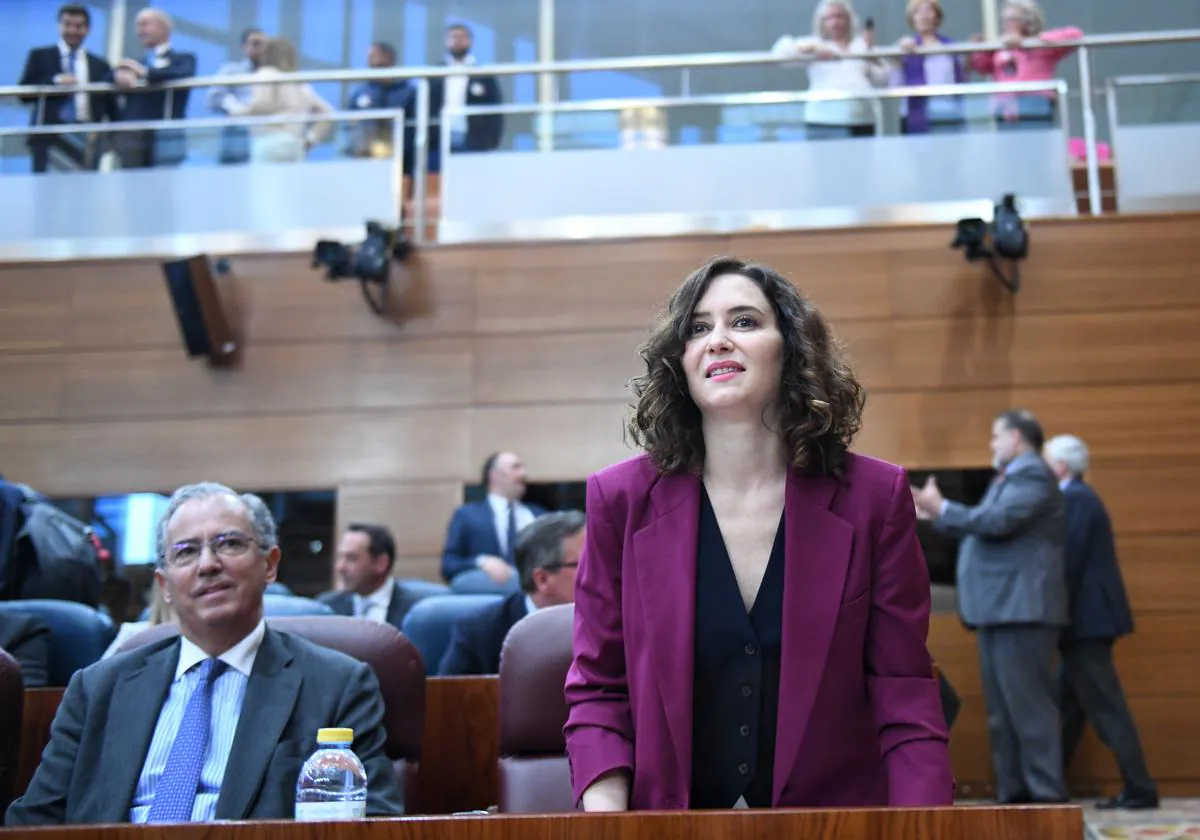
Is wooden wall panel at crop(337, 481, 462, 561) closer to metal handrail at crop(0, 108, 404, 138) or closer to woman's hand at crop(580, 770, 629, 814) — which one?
metal handrail at crop(0, 108, 404, 138)

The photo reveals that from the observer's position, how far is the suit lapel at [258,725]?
2.03m

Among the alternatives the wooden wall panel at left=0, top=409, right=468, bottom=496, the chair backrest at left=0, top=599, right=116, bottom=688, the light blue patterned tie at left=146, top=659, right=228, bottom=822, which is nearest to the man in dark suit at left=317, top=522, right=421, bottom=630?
the chair backrest at left=0, top=599, right=116, bottom=688

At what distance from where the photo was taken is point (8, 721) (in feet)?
7.08

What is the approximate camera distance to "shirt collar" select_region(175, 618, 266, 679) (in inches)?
87.4

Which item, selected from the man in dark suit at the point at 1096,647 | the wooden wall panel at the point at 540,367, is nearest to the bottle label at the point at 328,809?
the man in dark suit at the point at 1096,647

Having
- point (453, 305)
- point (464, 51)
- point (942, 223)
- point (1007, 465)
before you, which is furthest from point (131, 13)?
point (1007, 465)

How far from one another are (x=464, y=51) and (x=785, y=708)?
6.05m

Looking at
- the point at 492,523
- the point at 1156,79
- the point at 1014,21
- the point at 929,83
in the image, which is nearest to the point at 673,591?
the point at 492,523

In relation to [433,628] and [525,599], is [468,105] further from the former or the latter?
[525,599]

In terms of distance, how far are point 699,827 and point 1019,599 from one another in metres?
3.60

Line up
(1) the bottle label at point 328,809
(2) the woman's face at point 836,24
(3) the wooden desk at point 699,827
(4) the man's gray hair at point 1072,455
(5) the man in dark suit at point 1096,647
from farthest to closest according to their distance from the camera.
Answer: (2) the woman's face at point 836,24 < (4) the man's gray hair at point 1072,455 < (5) the man in dark suit at point 1096,647 < (1) the bottle label at point 328,809 < (3) the wooden desk at point 699,827

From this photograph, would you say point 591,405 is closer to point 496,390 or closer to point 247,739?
point 496,390

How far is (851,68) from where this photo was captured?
20.1 ft

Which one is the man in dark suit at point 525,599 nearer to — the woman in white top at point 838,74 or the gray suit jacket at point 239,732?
the gray suit jacket at point 239,732
